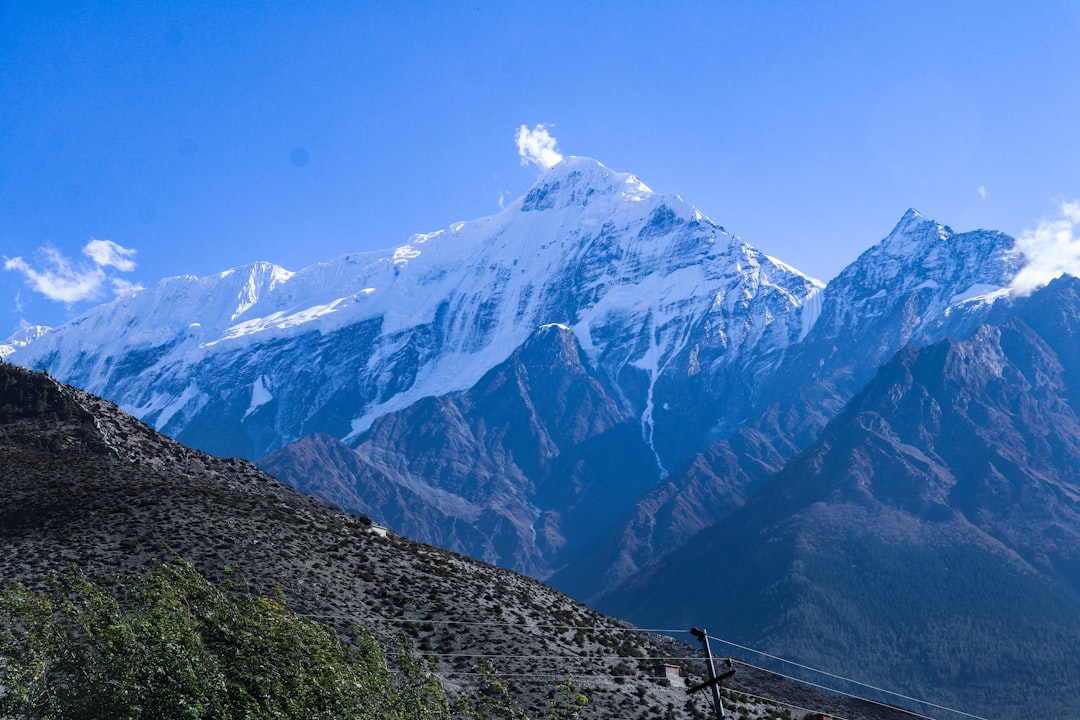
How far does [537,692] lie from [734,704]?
50.8ft

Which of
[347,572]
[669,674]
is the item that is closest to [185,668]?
[347,572]

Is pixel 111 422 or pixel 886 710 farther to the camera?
pixel 111 422

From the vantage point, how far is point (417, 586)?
7300 cm

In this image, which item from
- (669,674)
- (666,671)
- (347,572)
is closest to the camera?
(666,671)

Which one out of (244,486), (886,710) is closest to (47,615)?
(244,486)

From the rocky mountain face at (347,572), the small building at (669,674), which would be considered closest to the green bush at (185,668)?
the rocky mountain face at (347,572)

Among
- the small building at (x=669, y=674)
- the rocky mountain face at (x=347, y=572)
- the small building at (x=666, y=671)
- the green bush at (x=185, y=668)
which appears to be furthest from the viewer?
the small building at (x=666, y=671)

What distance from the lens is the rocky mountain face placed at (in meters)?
62.8

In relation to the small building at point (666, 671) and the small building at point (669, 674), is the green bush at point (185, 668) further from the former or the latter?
the small building at point (666, 671)

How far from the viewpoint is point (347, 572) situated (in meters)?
71.8

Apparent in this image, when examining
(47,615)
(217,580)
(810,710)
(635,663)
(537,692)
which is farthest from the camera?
(810,710)

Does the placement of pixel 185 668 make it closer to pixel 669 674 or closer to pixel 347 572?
pixel 347 572

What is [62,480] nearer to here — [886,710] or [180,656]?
[180,656]

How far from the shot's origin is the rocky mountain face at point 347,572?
62.8 metres
